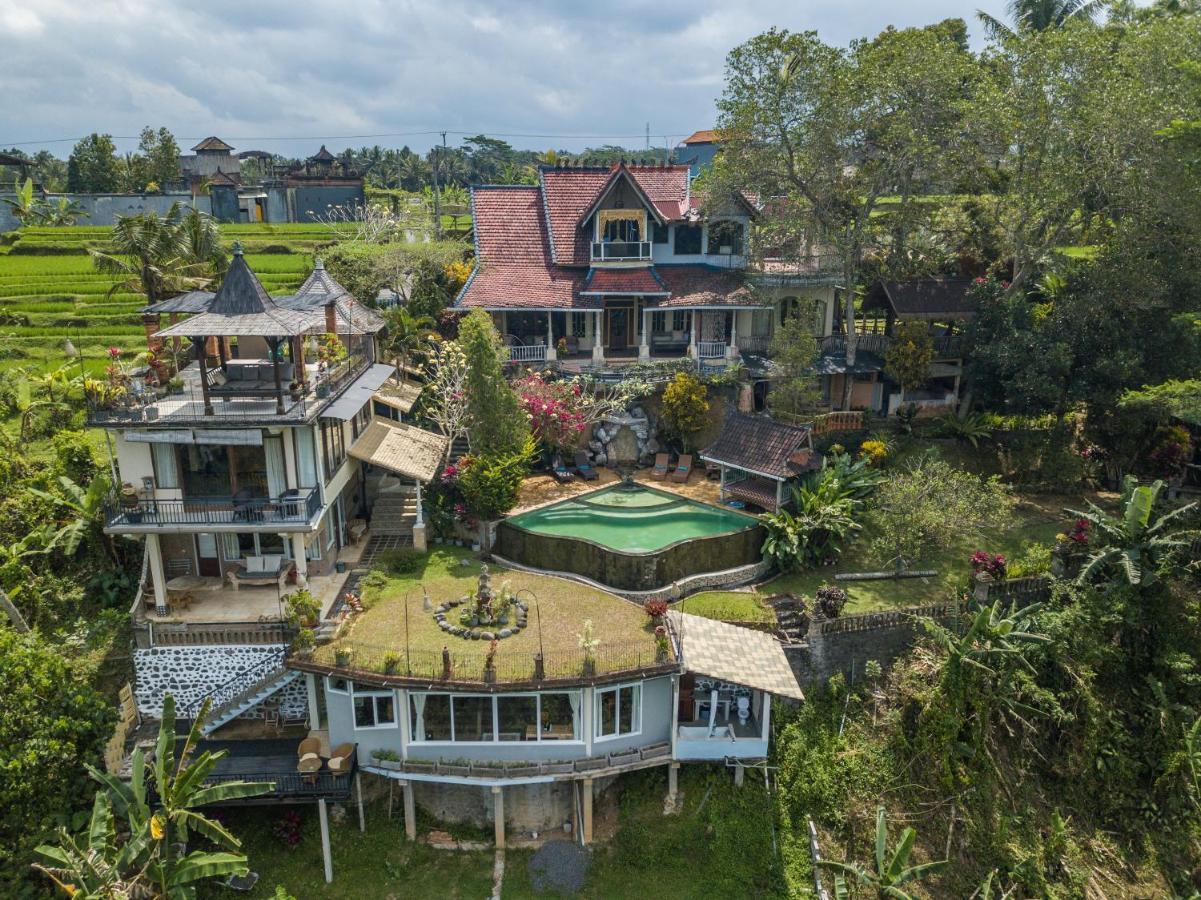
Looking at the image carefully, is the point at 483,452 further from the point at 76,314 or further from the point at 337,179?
the point at 337,179

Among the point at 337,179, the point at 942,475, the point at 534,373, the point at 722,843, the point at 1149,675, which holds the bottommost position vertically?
the point at 722,843

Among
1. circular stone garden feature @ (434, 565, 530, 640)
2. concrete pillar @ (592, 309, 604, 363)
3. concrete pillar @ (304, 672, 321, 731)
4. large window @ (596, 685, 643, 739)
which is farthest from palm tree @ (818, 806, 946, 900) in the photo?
concrete pillar @ (592, 309, 604, 363)

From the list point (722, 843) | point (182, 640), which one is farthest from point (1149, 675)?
point (182, 640)

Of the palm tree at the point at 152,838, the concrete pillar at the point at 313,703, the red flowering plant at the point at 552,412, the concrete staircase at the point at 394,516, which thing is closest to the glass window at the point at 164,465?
the palm tree at the point at 152,838

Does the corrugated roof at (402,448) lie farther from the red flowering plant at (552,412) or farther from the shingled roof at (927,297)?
the shingled roof at (927,297)

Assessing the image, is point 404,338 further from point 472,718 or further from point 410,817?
point 410,817

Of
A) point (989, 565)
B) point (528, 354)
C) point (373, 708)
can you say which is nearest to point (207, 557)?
point (373, 708)
